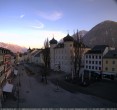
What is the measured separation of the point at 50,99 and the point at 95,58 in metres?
8.35

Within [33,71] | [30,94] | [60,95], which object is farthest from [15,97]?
[33,71]

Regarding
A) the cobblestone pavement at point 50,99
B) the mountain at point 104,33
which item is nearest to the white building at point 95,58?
the mountain at point 104,33

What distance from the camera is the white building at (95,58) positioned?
1822cm

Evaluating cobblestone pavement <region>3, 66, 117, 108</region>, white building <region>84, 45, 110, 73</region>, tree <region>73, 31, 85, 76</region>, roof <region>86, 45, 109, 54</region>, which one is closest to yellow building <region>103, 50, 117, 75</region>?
white building <region>84, 45, 110, 73</region>

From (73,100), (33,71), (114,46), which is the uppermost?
(114,46)

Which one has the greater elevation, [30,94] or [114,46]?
[114,46]

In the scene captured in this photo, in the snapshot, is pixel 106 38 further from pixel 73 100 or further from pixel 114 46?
pixel 73 100

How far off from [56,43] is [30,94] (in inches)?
493

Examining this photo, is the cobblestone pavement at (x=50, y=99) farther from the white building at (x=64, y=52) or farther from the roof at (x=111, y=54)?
the roof at (x=111, y=54)

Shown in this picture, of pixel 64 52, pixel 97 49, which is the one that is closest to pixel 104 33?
pixel 97 49

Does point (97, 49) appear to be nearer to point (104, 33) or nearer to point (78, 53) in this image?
point (78, 53)

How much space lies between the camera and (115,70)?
1694 cm

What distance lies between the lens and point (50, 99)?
1174 cm

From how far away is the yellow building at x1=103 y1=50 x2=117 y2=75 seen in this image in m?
17.1
